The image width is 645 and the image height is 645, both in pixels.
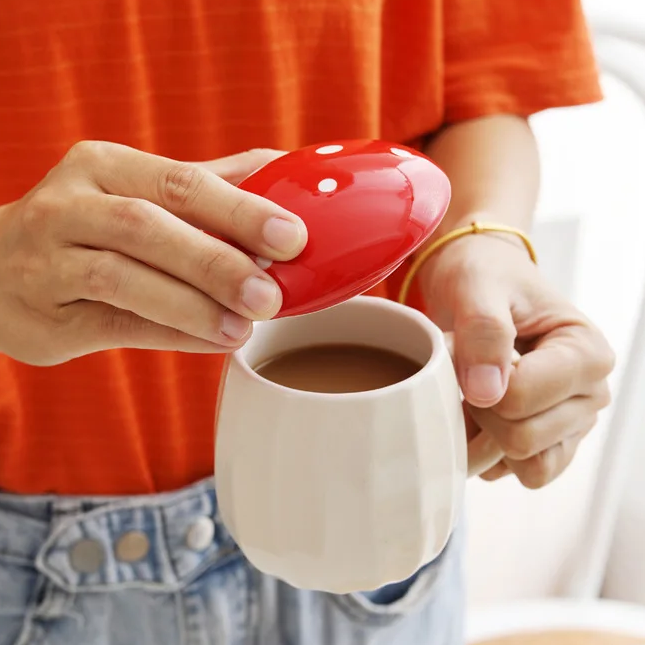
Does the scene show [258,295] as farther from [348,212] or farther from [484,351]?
[484,351]

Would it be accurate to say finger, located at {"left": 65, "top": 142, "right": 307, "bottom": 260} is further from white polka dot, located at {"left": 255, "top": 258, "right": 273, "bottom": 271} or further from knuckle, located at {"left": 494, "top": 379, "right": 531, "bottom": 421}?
knuckle, located at {"left": 494, "top": 379, "right": 531, "bottom": 421}

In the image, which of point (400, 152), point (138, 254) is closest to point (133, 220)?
point (138, 254)

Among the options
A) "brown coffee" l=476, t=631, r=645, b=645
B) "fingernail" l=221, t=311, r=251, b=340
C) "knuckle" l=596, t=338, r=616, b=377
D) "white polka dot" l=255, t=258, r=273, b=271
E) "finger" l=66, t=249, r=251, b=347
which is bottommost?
"brown coffee" l=476, t=631, r=645, b=645

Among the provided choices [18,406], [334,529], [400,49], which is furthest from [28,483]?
[400,49]

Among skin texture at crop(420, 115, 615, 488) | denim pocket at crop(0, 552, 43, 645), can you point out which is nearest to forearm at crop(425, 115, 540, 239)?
skin texture at crop(420, 115, 615, 488)

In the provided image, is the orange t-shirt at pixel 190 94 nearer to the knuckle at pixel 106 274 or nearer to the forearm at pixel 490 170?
the forearm at pixel 490 170

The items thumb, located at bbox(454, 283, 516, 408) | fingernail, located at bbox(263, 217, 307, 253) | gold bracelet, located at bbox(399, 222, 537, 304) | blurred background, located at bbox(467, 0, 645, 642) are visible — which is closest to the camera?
fingernail, located at bbox(263, 217, 307, 253)

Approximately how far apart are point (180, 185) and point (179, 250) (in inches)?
1.2

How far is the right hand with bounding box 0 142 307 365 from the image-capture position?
0.32 m

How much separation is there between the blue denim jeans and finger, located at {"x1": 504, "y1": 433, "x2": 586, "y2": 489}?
139 mm

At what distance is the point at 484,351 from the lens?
42 cm

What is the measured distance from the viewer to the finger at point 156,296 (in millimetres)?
328

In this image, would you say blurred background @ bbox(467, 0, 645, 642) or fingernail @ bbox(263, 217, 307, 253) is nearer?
fingernail @ bbox(263, 217, 307, 253)

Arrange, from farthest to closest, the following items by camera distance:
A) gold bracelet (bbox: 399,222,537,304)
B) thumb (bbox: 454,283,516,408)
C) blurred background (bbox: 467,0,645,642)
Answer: blurred background (bbox: 467,0,645,642)
gold bracelet (bbox: 399,222,537,304)
thumb (bbox: 454,283,516,408)
